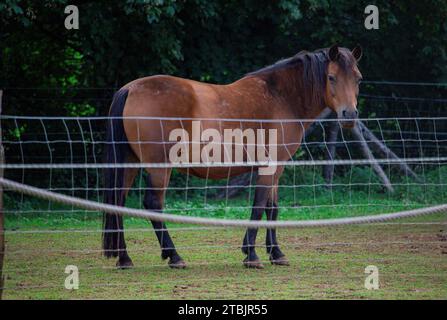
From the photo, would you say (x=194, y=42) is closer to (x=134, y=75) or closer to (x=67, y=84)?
(x=134, y=75)

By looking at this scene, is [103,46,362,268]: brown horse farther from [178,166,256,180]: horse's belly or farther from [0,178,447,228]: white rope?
[0,178,447,228]: white rope

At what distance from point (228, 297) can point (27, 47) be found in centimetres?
870

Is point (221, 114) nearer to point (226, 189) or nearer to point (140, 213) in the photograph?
point (140, 213)

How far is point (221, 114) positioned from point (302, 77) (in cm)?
104

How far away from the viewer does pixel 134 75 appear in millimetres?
12141

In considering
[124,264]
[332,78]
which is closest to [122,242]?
[124,264]

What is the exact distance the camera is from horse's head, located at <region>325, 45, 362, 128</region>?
745 cm

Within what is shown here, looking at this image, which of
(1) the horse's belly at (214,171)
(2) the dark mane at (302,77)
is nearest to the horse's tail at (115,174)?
(1) the horse's belly at (214,171)

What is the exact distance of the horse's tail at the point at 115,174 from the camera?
6.66 m

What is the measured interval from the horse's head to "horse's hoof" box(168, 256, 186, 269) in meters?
2.07

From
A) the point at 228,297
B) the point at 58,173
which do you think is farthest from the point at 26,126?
the point at 228,297

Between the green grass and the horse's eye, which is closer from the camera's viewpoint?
the green grass

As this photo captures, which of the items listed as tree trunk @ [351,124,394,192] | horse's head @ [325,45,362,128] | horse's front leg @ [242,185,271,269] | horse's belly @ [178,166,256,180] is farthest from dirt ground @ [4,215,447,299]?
tree trunk @ [351,124,394,192]

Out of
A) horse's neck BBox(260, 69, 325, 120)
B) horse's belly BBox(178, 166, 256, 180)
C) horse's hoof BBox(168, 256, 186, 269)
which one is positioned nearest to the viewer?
horse's hoof BBox(168, 256, 186, 269)
